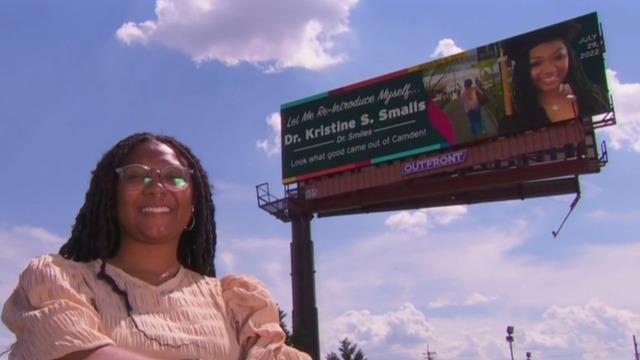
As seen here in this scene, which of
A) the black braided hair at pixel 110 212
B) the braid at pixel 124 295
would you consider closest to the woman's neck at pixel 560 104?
the black braided hair at pixel 110 212

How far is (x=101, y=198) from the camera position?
2299 mm

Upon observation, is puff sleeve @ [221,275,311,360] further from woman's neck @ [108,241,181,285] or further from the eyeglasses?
the eyeglasses

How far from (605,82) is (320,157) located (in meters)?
8.49

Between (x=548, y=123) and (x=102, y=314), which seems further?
(x=548, y=123)

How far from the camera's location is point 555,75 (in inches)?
800

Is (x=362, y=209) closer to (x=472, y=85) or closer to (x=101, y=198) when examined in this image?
(x=472, y=85)

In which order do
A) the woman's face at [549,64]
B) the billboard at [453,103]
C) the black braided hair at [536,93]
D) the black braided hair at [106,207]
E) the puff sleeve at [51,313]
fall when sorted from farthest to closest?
the woman's face at [549,64], the billboard at [453,103], the black braided hair at [536,93], the black braided hair at [106,207], the puff sleeve at [51,313]

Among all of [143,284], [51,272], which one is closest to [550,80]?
[143,284]

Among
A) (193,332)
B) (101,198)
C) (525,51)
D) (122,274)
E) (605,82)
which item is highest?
(525,51)

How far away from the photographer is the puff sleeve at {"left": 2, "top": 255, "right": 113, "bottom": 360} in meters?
1.87

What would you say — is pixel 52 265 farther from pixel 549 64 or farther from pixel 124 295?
pixel 549 64

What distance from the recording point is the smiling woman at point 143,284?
76.2 inches

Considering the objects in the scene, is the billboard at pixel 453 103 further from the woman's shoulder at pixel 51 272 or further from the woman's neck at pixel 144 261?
the woman's shoulder at pixel 51 272

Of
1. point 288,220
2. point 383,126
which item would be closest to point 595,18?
point 383,126
